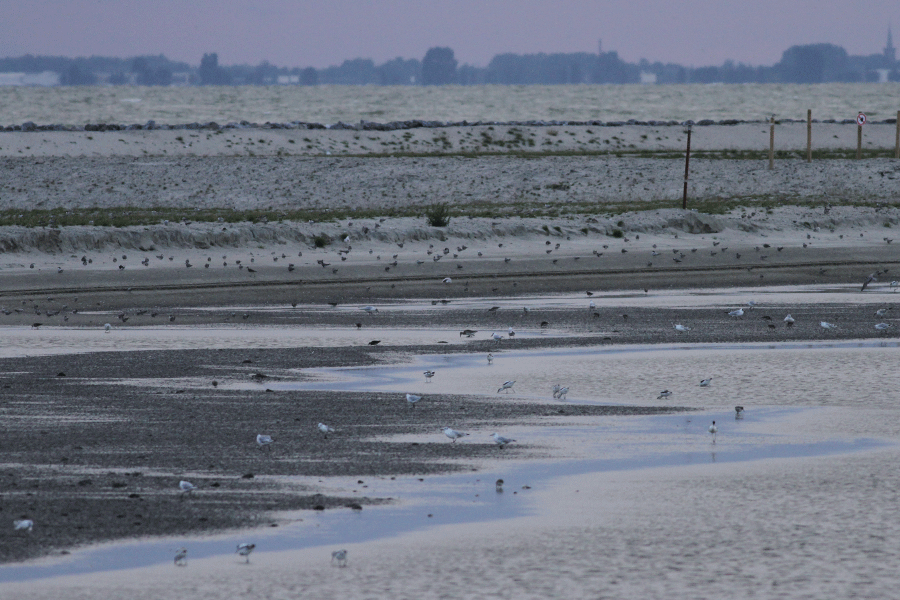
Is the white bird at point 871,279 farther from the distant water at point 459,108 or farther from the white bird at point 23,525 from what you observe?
the distant water at point 459,108

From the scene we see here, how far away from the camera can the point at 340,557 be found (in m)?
7.41

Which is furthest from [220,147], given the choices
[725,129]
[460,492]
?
[460,492]

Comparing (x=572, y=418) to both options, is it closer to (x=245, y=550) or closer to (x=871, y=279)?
(x=245, y=550)

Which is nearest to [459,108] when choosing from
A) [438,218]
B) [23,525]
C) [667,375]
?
[438,218]

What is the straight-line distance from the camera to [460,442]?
34.0 feet

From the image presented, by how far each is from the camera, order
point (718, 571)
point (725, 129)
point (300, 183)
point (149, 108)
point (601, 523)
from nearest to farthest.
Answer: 1. point (718, 571)
2. point (601, 523)
3. point (300, 183)
4. point (725, 129)
5. point (149, 108)

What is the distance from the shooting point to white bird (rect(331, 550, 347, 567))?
7.40 meters

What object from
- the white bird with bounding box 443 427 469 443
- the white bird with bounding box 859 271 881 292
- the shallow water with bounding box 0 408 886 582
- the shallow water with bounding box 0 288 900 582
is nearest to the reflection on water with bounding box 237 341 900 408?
the shallow water with bounding box 0 288 900 582

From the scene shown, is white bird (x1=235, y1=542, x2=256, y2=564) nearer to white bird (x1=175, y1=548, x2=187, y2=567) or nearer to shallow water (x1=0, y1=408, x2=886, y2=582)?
shallow water (x1=0, y1=408, x2=886, y2=582)

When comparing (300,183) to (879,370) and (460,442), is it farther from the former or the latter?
(460,442)

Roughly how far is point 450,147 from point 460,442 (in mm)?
41066

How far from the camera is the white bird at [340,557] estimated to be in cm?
740

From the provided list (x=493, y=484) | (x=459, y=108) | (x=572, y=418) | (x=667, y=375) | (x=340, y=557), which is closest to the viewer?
(x=340, y=557)

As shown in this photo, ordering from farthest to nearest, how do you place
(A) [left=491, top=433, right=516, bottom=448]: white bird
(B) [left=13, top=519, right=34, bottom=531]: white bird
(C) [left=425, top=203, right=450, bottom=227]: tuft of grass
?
(C) [left=425, top=203, right=450, bottom=227]: tuft of grass < (A) [left=491, top=433, right=516, bottom=448]: white bird < (B) [left=13, top=519, right=34, bottom=531]: white bird
